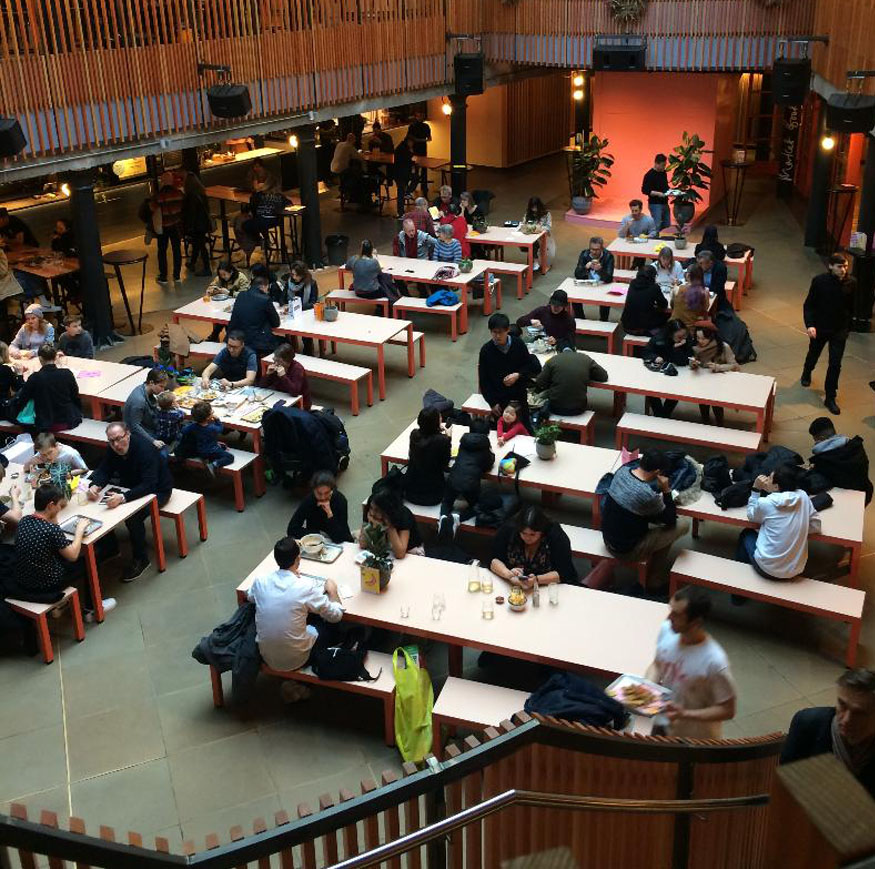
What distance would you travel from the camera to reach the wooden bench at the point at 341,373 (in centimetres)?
1166

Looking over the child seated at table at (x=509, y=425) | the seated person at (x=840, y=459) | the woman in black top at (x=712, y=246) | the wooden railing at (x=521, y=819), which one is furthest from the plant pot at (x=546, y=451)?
the woman in black top at (x=712, y=246)

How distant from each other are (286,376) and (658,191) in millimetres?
8849

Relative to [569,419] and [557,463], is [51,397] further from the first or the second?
[569,419]

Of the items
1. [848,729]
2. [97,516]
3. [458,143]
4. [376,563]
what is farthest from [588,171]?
[848,729]

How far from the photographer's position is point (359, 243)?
1862 cm

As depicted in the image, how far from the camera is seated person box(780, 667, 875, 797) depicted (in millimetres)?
4484

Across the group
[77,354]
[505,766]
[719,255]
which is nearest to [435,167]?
[719,255]

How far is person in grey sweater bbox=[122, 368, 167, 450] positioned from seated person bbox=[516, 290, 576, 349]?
3933mm

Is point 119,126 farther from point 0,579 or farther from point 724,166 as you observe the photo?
point 724,166

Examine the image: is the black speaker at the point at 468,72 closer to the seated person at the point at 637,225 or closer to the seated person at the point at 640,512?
the seated person at the point at 637,225

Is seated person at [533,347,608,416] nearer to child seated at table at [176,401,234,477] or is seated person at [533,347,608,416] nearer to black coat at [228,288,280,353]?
child seated at table at [176,401,234,477]

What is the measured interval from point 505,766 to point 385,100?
15459 mm

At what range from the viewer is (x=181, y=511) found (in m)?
9.12

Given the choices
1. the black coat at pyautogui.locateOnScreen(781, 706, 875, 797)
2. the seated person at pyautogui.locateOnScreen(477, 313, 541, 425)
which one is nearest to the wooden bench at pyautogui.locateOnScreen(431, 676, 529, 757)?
the black coat at pyautogui.locateOnScreen(781, 706, 875, 797)
